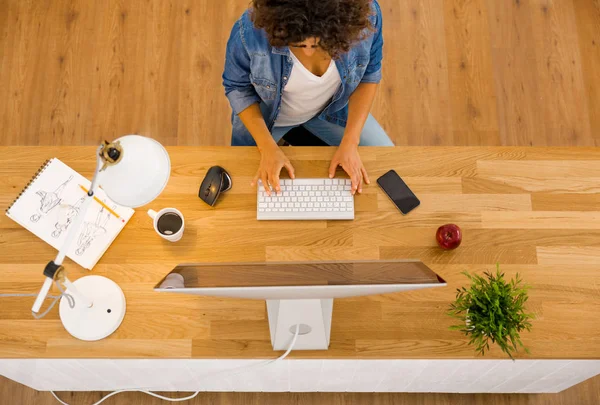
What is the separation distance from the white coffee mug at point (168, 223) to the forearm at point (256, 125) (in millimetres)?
335

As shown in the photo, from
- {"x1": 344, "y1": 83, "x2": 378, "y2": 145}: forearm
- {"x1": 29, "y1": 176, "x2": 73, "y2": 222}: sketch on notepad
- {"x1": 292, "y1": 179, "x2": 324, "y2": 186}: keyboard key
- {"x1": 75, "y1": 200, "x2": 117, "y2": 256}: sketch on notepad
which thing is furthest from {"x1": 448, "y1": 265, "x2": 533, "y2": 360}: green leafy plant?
{"x1": 29, "y1": 176, "x2": 73, "y2": 222}: sketch on notepad

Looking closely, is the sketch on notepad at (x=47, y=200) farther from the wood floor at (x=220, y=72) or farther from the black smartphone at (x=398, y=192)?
the wood floor at (x=220, y=72)

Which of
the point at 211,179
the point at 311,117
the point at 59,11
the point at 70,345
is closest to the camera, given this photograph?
the point at 70,345

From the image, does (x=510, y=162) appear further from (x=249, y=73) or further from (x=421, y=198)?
(x=249, y=73)

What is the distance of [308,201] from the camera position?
4.74 feet

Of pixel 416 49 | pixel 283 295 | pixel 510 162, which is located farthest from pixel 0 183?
pixel 416 49

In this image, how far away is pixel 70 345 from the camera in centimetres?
130

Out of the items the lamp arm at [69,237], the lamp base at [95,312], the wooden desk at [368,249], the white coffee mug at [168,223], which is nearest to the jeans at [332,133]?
the wooden desk at [368,249]

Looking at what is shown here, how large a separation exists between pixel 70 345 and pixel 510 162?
1.38 metres

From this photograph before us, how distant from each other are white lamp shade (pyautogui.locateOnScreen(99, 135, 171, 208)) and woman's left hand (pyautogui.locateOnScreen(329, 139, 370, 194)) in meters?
0.59

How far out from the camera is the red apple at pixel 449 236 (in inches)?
53.5

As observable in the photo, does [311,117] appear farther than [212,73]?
No

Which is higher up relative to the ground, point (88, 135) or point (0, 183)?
point (88, 135)

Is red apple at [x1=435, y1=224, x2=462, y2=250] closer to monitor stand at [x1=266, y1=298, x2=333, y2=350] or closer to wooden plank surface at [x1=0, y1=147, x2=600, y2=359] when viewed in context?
wooden plank surface at [x1=0, y1=147, x2=600, y2=359]
